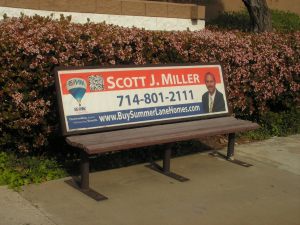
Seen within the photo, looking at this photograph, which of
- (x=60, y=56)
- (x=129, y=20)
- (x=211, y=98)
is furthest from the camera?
(x=129, y=20)

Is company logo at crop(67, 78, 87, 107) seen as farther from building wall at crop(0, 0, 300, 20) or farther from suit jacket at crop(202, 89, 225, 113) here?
building wall at crop(0, 0, 300, 20)

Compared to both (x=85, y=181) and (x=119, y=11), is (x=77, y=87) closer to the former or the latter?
(x=85, y=181)

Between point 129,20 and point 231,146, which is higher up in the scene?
point 129,20

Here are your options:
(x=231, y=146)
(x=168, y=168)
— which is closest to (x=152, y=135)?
(x=168, y=168)

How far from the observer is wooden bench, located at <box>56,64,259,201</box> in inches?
198

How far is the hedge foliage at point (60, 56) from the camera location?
18.1 ft

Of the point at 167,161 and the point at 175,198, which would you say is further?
the point at 167,161

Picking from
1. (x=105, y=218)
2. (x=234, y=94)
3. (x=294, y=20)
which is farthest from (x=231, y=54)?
Result: (x=294, y=20)

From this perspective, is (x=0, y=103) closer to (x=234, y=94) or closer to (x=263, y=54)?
(x=234, y=94)

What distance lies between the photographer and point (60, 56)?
5648 mm

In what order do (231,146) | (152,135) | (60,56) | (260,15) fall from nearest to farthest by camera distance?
(152,135)
(60,56)
(231,146)
(260,15)

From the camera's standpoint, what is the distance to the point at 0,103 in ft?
18.4

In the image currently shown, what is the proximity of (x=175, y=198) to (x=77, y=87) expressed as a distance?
146 centimetres

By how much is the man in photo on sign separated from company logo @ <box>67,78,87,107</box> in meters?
1.68
